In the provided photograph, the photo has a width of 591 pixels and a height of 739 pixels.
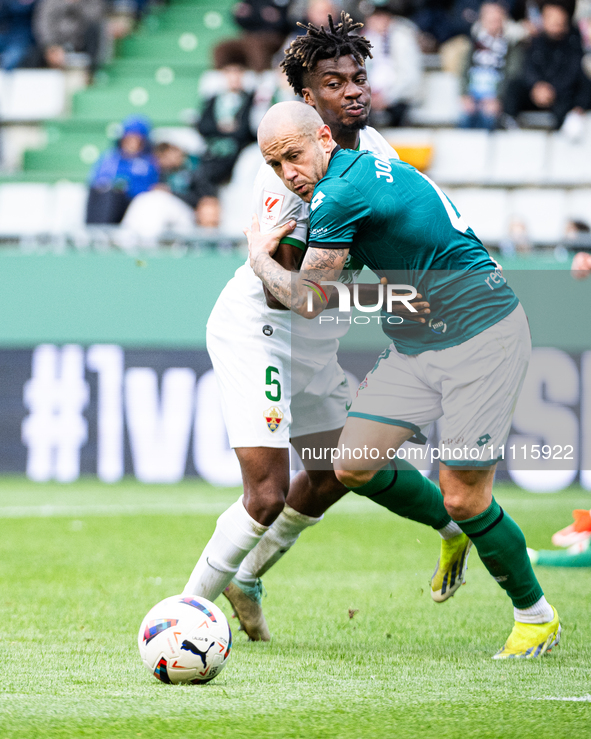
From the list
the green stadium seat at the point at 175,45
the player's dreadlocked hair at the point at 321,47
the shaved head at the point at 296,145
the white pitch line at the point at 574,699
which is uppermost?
the player's dreadlocked hair at the point at 321,47

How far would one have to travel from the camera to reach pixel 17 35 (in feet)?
48.8

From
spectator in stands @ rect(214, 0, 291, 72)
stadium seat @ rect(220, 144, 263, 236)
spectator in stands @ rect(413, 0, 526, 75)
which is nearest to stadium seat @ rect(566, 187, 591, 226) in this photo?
spectator in stands @ rect(413, 0, 526, 75)

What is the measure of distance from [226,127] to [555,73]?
3.64m

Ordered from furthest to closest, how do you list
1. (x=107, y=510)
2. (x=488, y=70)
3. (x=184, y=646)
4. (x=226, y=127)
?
(x=488, y=70)
(x=226, y=127)
(x=107, y=510)
(x=184, y=646)

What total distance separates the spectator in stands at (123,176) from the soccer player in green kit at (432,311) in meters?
7.12

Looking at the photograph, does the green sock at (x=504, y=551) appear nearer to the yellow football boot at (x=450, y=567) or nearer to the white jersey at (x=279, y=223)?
the yellow football boot at (x=450, y=567)

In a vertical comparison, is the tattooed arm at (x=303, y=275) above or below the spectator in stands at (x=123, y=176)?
above

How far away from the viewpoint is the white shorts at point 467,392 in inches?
155

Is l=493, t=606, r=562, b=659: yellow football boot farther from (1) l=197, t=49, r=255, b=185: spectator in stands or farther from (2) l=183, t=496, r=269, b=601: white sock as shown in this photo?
(1) l=197, t=49, r=255, b=185: spectator in stands

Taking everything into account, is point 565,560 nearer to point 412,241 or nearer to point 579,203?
point 412,241

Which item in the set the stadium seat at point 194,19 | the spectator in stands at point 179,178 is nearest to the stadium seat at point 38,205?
the spectator in stands at point 179,178

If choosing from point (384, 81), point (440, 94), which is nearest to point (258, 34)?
point (384, 81)

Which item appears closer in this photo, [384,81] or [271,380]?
[271,380]

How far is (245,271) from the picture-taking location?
4.52 metres
